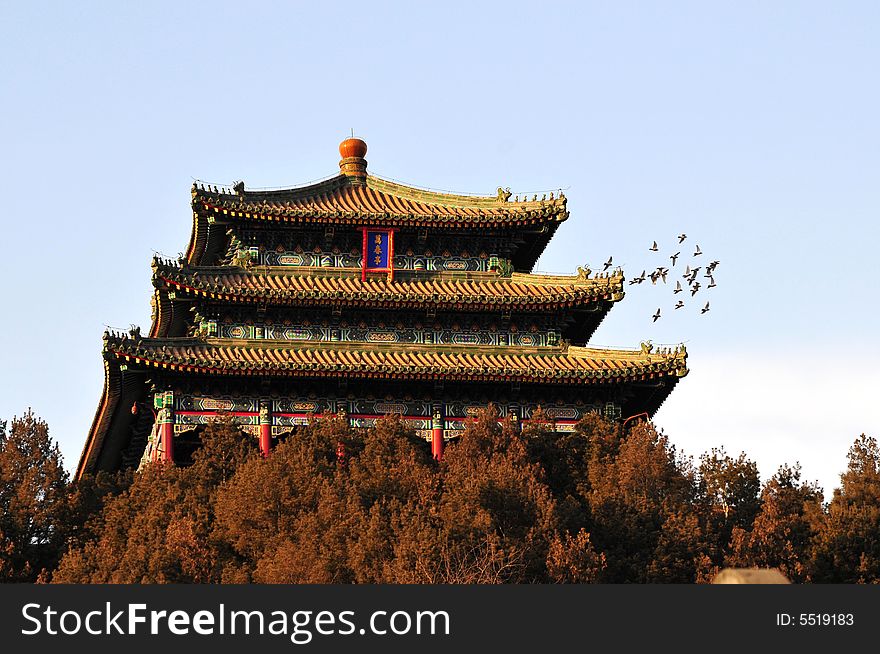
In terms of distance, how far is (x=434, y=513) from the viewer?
4678 centimetres

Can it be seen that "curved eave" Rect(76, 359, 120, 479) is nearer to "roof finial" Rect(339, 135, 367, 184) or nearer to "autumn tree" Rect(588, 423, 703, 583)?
"roof finial" Rect(339, 135, 367, 184)

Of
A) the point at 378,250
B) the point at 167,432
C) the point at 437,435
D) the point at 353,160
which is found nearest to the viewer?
the point at 167,432

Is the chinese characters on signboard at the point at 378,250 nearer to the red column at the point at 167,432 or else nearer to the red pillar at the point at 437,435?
the red pillar at the point at 437,435

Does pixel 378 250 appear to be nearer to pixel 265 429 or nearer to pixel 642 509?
pixel 265 429

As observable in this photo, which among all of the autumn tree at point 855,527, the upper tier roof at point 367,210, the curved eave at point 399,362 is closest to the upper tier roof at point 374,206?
the upper tier roof at point 367,210

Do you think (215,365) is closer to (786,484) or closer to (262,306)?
(262,306)

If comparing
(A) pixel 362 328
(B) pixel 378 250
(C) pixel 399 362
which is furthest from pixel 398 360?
(B) pixel 378 250

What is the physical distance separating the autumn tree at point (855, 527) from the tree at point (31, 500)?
19.8m

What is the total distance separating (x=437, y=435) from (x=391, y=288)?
5418 mm

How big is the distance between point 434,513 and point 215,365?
13.2 m

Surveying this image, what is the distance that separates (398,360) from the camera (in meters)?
59.7

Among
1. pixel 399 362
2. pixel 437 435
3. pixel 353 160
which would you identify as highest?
pixel 353 160

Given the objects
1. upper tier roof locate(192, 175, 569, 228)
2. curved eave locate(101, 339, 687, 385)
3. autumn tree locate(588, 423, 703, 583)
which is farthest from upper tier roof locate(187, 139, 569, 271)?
autumn tree locate(588, 423, 703, 583)

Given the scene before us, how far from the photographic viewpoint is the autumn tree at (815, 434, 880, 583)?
4909cm
